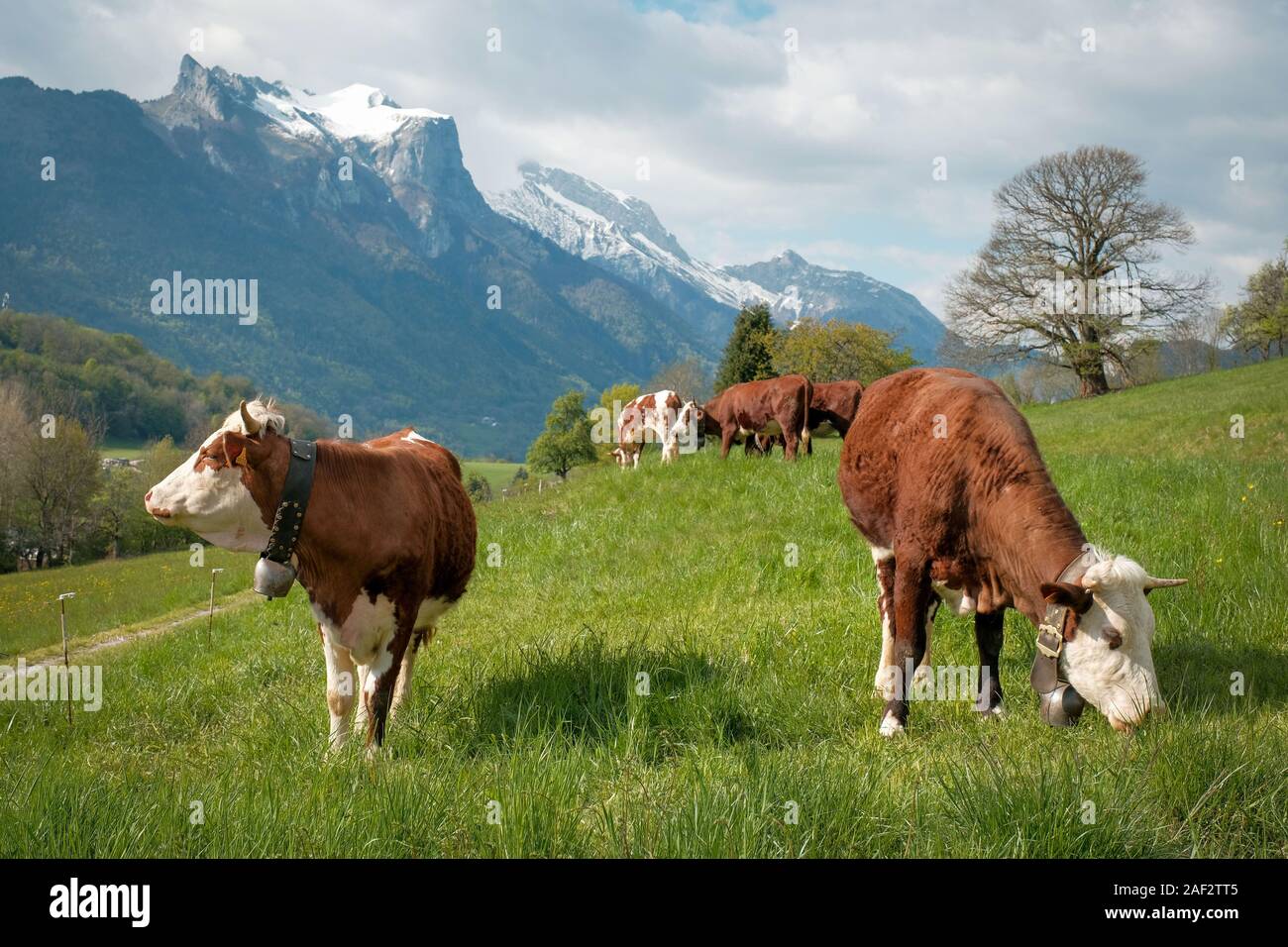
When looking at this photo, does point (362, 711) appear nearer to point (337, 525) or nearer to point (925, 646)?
point (337, 525)

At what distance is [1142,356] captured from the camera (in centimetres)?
5172

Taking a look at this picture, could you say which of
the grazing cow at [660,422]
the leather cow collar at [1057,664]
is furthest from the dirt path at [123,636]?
the leather cow collar at [1057,664]

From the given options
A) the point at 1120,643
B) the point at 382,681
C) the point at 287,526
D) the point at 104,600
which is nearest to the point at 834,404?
the point at 1120,643

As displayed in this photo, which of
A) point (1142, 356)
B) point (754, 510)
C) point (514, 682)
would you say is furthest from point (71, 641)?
point (1142, 356)

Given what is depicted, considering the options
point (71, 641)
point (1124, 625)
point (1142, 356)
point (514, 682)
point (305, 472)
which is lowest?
point (71, 641)

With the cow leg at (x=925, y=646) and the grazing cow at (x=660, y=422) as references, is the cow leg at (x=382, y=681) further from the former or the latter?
the grazing cow at (x=660, y=422)

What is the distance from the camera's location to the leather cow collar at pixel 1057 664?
4.70 metres

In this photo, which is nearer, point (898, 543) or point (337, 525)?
point (337, 525)

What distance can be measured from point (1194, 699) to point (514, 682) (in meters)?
4.48

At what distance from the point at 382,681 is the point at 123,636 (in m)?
15.3

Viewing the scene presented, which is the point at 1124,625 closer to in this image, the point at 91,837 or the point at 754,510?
the point at 91,837

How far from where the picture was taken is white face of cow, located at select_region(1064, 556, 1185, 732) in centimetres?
457

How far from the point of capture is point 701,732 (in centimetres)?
536

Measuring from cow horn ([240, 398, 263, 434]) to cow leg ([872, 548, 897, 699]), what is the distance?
441 centimetres
